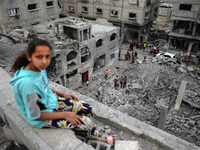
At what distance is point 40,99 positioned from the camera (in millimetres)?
2764

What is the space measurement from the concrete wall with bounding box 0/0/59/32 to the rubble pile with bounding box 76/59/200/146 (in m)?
11.9

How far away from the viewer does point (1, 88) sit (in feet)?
14.8

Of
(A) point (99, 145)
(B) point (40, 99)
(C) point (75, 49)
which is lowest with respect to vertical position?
(C) point (75, 49)

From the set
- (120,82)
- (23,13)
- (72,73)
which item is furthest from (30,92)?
(23,13)

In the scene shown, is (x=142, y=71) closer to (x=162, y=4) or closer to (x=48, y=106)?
(x=48, y=106)

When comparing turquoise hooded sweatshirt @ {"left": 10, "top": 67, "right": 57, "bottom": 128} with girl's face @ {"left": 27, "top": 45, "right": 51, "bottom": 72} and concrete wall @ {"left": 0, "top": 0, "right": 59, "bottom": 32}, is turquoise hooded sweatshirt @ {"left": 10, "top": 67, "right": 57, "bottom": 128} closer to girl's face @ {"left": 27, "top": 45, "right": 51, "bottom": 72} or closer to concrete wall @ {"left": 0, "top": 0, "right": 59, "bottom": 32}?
girl's face @ {"left": 27, "top": 45, "right": 51, "bottom": 72}

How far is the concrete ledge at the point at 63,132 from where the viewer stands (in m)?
3.03

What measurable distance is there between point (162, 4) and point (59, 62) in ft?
118

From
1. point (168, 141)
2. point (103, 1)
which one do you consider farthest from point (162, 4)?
point (168, 141)

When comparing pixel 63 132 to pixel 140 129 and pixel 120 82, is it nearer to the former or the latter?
pixel 140 129

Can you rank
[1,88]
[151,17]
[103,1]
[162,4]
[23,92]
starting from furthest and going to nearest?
[162,4] → [151,17] → [103,1] → [1,88] → [23,92]

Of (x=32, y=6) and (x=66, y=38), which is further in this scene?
(x=32, y=6)

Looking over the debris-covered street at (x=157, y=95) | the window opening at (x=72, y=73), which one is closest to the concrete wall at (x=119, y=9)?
the debris-covered street at (x=157, y=95)

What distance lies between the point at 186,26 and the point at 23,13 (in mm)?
22868
